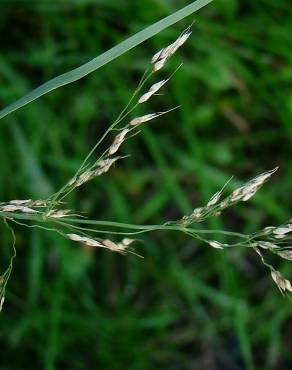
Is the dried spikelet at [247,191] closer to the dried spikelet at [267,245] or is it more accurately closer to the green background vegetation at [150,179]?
the dried spikelet at [267,245]

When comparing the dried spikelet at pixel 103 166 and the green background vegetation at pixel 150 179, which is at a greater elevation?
the green background vegetation at pixel 150 179

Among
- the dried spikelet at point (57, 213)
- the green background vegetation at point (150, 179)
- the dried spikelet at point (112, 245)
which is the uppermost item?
the green background vegetation at point (150, 179)

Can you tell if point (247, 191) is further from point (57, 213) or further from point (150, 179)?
point (150, 179)

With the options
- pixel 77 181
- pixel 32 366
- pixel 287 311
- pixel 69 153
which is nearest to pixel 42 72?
pixel 69 153

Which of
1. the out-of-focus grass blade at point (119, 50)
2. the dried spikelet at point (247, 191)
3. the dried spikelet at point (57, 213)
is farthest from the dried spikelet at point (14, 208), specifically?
the dried spikelet at point (247, 191)

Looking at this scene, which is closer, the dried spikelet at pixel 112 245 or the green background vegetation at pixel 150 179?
the dried spikelet at pixel 112 245

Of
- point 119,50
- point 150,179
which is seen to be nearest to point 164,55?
point 119,50

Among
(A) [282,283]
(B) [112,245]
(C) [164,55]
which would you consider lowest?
(A) [282,283]

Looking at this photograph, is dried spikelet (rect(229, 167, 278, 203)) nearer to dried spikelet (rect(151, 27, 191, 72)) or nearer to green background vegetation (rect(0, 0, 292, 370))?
dried spikelet (rect(151, 27, 191, 72))

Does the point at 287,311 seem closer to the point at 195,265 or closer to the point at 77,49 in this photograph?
the point at 195,265
